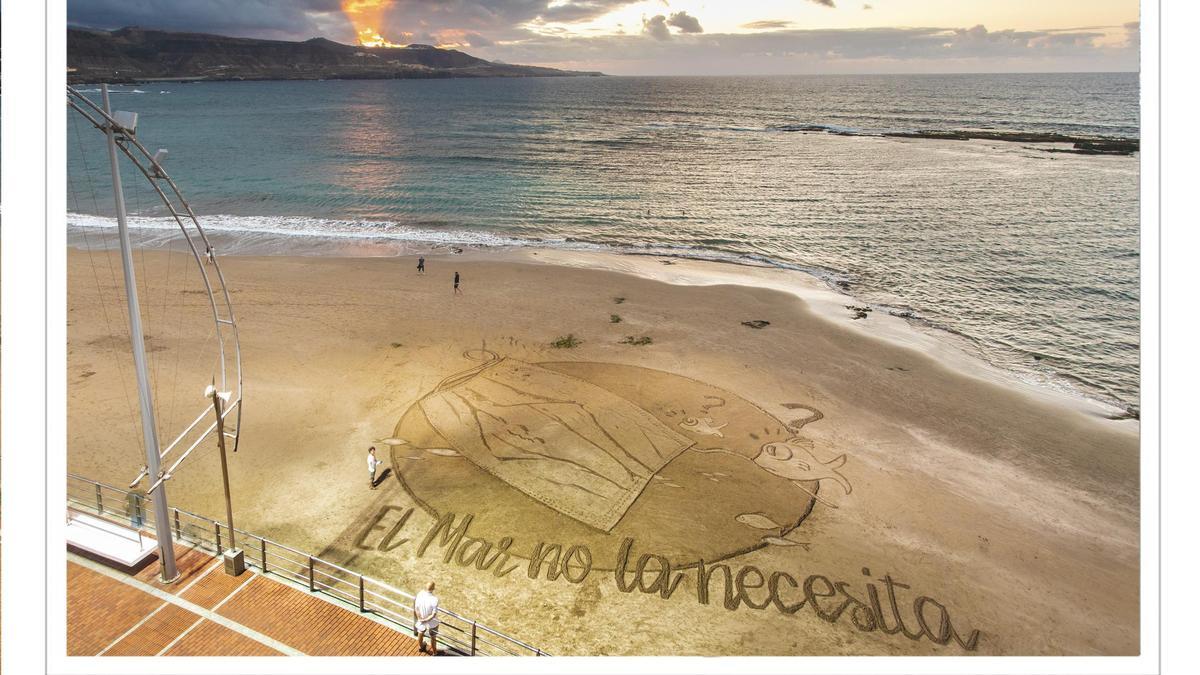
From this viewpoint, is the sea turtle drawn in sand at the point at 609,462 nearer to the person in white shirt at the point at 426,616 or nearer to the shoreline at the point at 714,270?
the person in white shirt at the point at 426,616

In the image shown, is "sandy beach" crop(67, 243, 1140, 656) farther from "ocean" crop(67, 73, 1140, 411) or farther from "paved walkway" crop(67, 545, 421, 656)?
"ocean" crop(67, 73, 1140, 411)

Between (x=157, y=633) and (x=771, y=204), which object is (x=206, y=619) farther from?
(x=771, y=204)

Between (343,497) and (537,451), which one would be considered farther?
(537,451)

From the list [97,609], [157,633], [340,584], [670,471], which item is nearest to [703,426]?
[670,471]

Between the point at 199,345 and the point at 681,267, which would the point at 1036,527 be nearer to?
the point at 681,267

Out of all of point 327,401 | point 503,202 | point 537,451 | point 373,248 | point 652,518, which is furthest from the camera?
point 503,202
